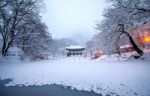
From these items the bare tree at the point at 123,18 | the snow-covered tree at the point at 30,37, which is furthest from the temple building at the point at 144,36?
the snow-covered tree at the point at 30,37

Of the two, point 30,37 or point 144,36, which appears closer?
point 30,37

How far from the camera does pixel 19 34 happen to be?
2584 centimetres

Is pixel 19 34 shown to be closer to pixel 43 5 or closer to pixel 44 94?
pixel 43 5

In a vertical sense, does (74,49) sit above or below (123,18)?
below

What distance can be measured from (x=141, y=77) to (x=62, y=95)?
5.25 meters

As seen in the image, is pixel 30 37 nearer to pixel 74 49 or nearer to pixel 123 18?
pixel 123 18

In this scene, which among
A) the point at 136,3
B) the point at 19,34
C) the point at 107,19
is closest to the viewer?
the point at 136,3

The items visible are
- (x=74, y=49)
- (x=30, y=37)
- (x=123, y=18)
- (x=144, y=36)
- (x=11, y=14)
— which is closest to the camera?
(x=123, y=18)

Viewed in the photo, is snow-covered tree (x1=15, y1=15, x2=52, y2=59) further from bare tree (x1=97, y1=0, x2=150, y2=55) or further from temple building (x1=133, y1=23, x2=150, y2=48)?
temple building (x1=133, y1=23, x2=150, y2=48)

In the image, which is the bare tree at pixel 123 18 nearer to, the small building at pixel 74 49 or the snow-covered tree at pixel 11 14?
the snow-covered tree at pixel 11 14

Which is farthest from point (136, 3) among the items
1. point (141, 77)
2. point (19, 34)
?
point (19, 34)

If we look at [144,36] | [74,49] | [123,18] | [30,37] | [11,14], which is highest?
[11,14]

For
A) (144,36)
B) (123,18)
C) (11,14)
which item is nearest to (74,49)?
(144,36)

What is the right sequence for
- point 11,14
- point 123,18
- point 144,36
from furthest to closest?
point 144,36
point 11,14
point 123,18
